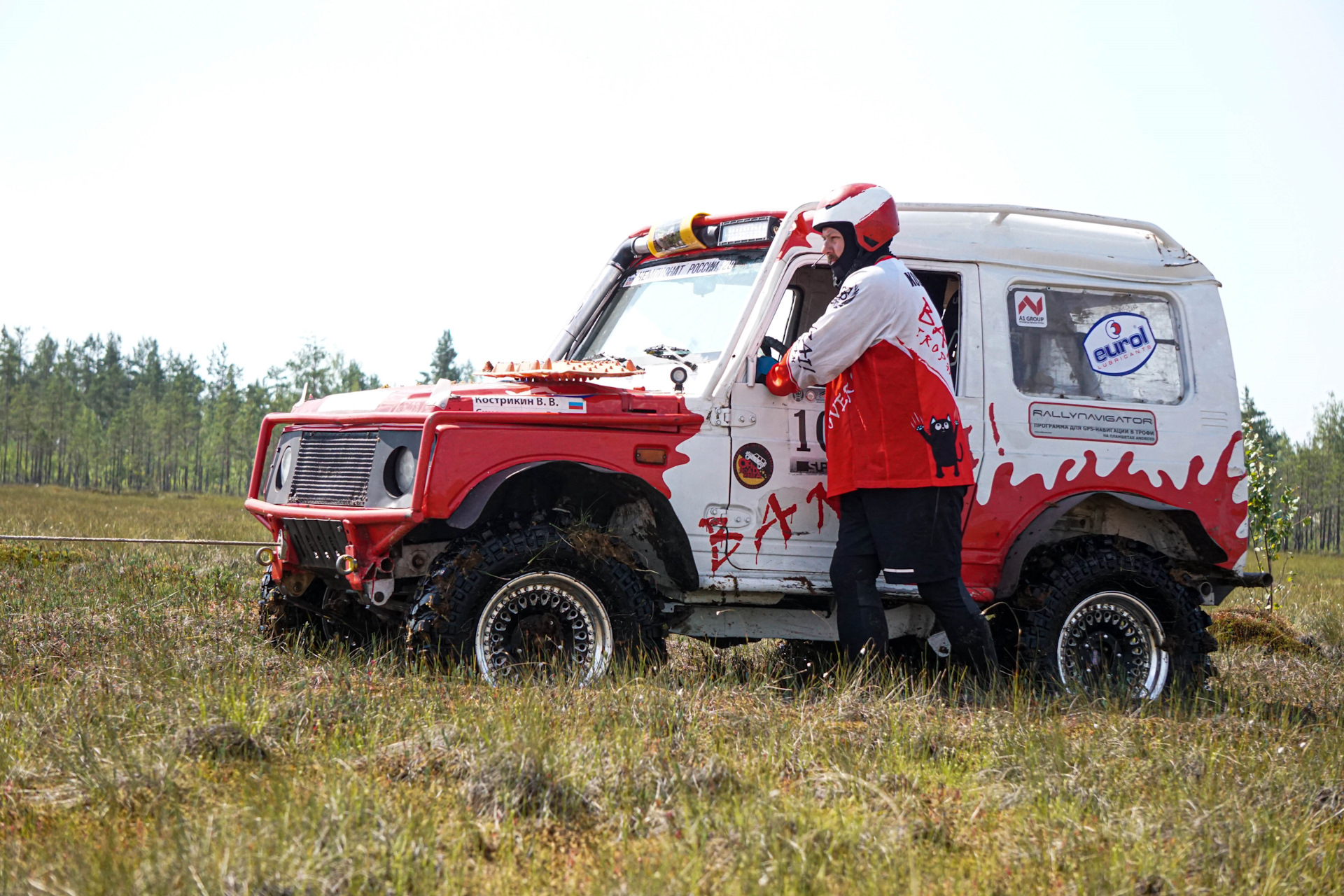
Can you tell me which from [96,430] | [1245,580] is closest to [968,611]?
[1245,580]

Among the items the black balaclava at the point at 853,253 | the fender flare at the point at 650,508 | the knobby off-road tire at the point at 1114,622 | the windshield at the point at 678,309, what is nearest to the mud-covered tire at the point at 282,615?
the fender flare at the point at 650,508

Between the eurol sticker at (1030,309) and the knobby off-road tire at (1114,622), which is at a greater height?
the eurol sticker at (1030,309)

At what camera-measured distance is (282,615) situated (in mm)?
6133

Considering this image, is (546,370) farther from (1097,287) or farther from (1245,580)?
(1245,580)

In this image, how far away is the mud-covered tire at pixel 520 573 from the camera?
4852 mm

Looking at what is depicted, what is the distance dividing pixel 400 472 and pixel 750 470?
158 centimetres

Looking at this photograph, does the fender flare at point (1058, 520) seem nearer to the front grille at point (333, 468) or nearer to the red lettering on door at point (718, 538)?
the red lettering on door at point (718, 538)

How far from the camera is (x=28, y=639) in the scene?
592 cm

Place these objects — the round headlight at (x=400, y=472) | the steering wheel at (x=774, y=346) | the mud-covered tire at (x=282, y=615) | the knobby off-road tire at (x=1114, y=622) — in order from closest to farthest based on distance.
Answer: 1. the round headlight at (x=400, y=472)
2. the steering wheel at (x=774, y=346)
3. the knobby off-road tire at (x=1114, y=622)
4. the mud-covered tire at (x=282, y=615)

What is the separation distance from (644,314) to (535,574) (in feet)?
6.36

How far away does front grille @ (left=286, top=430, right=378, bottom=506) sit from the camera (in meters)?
5.20

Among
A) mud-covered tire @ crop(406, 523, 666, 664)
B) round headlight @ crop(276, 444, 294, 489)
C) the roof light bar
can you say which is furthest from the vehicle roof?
round headlight @ crop(276, 444, 294, 489)

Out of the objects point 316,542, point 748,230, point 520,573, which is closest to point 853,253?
point 748,230

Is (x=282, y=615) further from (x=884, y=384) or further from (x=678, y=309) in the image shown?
(x=884, y=384)
